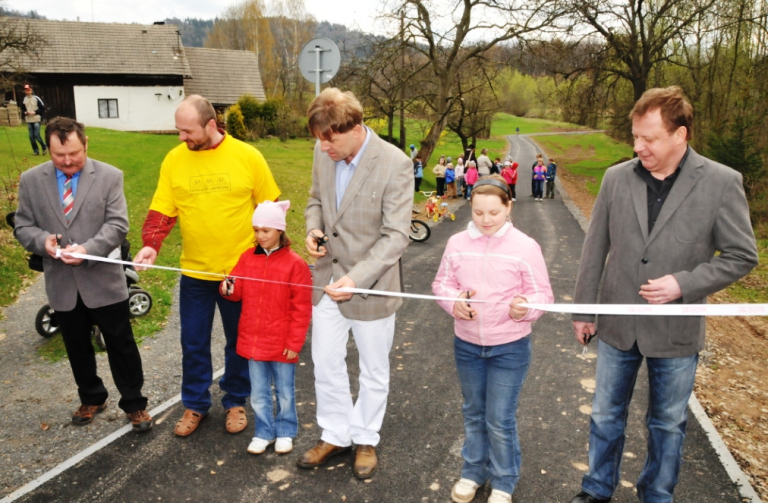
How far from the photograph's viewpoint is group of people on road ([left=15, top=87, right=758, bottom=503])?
10.5 ft

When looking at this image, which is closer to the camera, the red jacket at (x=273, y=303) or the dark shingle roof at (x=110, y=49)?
the red jacket at (x=273, y=303)

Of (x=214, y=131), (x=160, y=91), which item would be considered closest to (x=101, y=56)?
(x=160, y=91)

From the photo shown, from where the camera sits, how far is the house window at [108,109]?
3816 cm

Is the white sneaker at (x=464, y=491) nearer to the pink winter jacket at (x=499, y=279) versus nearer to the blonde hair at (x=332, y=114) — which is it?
the pink winter jacket at (x=499, y=279)

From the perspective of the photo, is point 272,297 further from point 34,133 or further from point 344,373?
point 34,133

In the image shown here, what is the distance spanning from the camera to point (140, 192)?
48.2 feet

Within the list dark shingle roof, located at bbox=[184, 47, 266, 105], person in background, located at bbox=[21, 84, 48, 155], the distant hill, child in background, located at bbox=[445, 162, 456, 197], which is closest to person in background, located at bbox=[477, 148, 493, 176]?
child in background, located at bbox=[445, 162, 456, 197]

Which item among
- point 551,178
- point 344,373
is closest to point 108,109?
point 551,178

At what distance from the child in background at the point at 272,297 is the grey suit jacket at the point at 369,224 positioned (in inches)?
8.6

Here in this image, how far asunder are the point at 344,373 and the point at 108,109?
129ft

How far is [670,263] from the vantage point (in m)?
3.21

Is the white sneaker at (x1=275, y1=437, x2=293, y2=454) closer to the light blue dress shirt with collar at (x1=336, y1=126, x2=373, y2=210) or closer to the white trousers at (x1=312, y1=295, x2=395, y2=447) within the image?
the white trousers at (x1=312, y1=295, x2=395, y2=447)

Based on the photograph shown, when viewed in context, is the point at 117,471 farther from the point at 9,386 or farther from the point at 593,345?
the point at 593,345

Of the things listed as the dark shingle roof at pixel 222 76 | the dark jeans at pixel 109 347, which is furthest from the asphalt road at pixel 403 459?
the dark shingle roof at pixel 222 76
